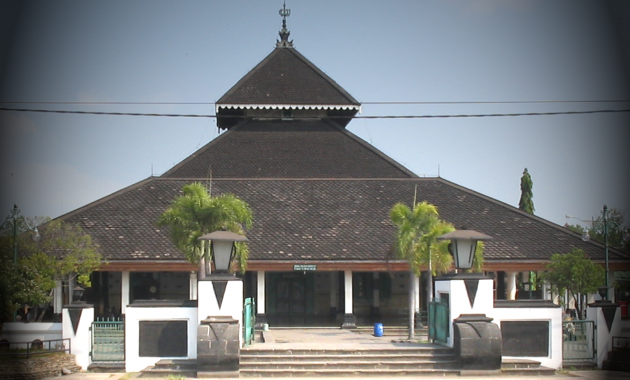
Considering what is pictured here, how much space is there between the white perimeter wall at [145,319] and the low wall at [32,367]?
217cm

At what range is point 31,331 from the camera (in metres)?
21.1

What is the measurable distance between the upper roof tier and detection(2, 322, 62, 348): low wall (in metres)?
17.3

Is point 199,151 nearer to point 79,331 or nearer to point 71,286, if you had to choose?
point 71,286

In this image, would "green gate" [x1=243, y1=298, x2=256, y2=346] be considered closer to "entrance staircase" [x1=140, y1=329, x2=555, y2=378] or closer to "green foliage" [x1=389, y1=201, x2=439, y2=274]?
"entrance staircase" [x1=140, y1=329, x2=555, y2=378]

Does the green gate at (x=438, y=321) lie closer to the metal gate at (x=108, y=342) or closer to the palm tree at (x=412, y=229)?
the palm tree at (x=412, y=229)

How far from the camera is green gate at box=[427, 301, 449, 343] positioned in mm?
18344

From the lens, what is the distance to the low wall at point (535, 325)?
18297mm

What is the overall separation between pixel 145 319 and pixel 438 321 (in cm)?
661

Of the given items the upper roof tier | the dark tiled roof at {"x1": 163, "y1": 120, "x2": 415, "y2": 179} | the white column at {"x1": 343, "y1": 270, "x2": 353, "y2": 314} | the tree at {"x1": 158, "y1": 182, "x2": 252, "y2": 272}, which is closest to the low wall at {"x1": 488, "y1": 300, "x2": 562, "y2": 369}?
the tree at {"x1": 158, "y1": 182, "x2": 252, "y2": 272}

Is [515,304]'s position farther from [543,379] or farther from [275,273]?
[275,273]

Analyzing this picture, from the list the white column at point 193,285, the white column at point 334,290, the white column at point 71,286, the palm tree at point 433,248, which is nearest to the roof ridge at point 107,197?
the white column at point 71,286

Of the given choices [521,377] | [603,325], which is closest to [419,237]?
[603,325]

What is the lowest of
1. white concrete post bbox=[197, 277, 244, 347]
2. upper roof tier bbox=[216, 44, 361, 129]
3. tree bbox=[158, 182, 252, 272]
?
white concrete post bbox=[197, 277, 244, 347]

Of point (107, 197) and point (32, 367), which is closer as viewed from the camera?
point (32, 367)
